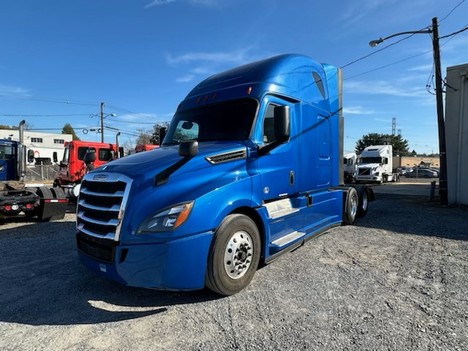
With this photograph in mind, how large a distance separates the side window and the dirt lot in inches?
77.3

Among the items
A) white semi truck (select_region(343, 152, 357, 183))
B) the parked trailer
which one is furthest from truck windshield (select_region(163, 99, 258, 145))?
white semi truck (select_region(343, 152, 357, 183))

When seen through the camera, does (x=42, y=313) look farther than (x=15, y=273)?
No

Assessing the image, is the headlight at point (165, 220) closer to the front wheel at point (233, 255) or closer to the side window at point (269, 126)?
the front wheel at point (233, 255)

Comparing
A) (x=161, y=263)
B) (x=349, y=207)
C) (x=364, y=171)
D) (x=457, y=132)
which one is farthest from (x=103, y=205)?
(x=364, y=171)

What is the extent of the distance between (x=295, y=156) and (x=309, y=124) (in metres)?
0.92

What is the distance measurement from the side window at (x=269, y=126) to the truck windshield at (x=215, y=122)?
21cm

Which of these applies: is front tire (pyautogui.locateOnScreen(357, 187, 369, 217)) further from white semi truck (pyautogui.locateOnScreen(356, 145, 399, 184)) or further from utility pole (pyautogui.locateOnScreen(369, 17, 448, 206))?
white semi truck (pyautogui.locateOnScreen(356, 145, 399, 184))

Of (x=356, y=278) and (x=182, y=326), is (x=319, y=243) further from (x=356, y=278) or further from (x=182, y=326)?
(x=182, y=326)

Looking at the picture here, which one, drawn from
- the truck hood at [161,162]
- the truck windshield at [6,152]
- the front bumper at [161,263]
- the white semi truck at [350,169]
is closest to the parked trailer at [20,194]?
the truck windshield at [6,152]

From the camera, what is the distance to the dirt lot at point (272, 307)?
3.23 metres

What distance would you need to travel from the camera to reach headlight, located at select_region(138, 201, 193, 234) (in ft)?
11.9

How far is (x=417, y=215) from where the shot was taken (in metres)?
10.4

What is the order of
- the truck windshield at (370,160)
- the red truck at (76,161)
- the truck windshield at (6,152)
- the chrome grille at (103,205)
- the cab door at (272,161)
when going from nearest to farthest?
1. the chrome grille at (103,205)
2. the cab door at (272,161)
3. the truck windshield at (6,152)
4. the red truck at (76,161)
5. the truck windshield at (370,160)

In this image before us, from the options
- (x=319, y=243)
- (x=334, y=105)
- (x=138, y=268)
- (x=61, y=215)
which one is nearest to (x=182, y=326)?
(x=138, y=268)
